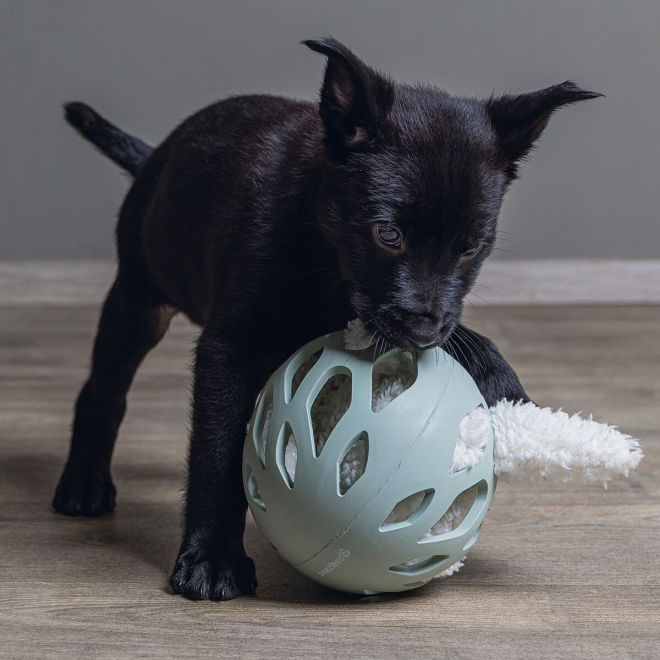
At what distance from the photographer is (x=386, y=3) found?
14.7 feet

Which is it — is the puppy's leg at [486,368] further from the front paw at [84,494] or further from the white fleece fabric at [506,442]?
the front paw at [84,494]

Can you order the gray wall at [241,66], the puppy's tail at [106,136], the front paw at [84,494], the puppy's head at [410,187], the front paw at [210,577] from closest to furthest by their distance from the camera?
1. the puppy's head at [410,187]
2. the front paw at [210,577]
3. the front paw at [84,494]
4. the puppy's tail at [106,136]
5. the gray wall at [241,66]

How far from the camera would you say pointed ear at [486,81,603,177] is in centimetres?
183

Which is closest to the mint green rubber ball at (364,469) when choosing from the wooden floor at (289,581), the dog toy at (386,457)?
the dog toy at (386,457)

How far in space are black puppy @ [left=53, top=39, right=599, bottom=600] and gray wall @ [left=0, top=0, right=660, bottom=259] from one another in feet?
7.09

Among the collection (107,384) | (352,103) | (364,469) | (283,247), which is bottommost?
(107,384)

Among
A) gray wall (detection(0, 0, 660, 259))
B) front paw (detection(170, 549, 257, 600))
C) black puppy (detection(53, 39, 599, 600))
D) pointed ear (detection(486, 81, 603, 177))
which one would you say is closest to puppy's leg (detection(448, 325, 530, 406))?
black puppy (detection(53, 39, 599, 600))

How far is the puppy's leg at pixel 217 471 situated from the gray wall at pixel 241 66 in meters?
2.72

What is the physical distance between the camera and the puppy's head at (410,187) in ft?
5.68

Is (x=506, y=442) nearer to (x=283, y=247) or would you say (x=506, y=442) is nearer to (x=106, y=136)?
(x=283, y=247)

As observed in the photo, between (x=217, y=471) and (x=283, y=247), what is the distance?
0.42 m

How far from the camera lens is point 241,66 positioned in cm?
454

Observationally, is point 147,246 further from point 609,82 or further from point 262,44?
point 609,82

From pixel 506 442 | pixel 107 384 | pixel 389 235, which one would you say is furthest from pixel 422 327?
pixel 107 384
